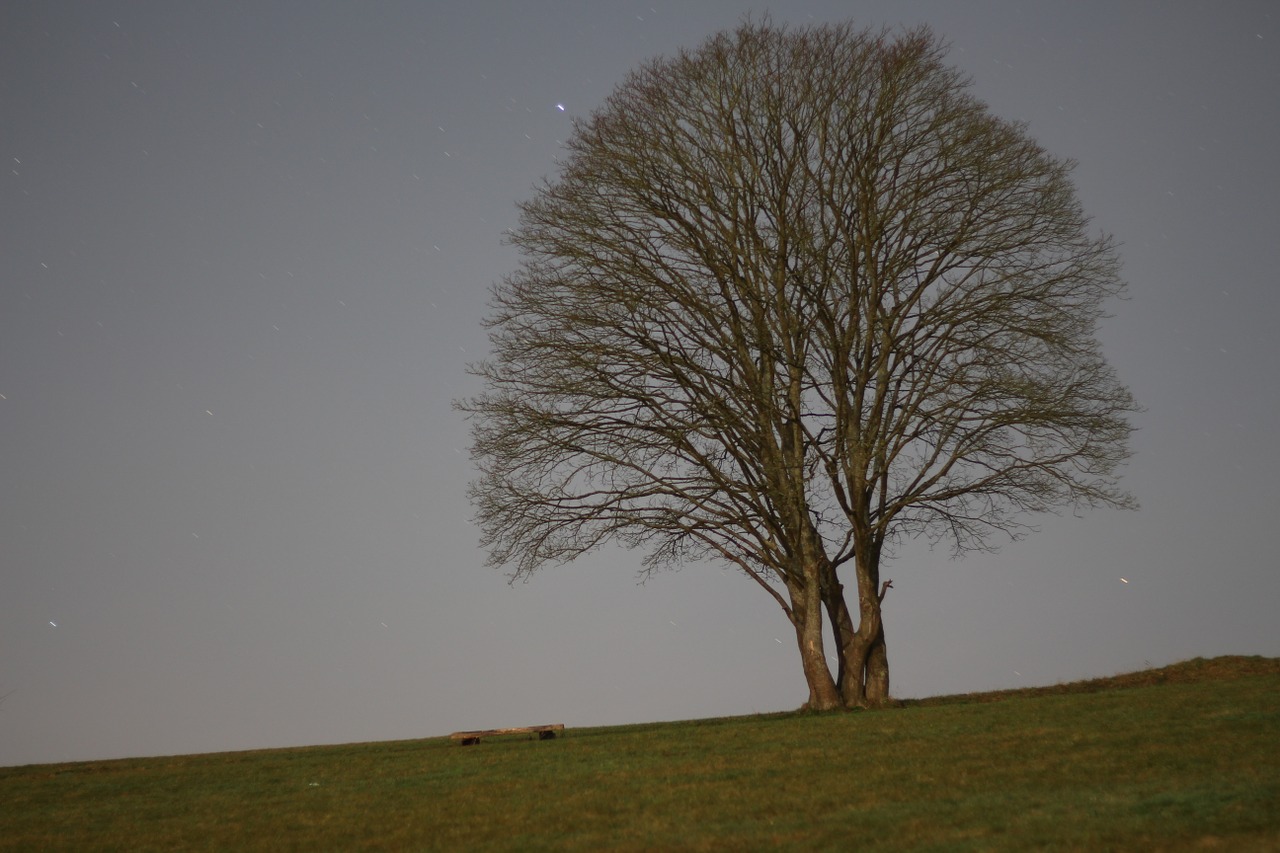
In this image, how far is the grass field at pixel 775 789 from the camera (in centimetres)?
898

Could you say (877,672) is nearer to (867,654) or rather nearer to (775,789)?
(867,654)

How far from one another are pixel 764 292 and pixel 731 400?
2.32 metres

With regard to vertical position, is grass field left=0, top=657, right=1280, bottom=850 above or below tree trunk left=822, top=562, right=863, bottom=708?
below

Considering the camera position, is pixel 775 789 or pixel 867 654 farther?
pixel 867 654

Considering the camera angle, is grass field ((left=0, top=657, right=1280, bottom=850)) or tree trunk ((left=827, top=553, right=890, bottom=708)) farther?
tree trunk ((left=827, top=553, right=890, bottom=708))

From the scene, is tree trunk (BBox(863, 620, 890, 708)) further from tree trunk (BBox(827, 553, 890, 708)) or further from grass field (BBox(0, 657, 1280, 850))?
grass field (BBox(0, 657, 1280, 850))

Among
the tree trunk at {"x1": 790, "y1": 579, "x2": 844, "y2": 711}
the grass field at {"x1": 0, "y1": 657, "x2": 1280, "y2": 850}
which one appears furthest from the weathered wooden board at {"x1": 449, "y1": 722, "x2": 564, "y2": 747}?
the tree trunk at {"x1": 790, "y1": 579, "x2": 844, "y2": 711}

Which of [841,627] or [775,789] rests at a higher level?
[841,627]

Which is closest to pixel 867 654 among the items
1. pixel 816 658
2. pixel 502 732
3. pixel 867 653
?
pixel 867 653

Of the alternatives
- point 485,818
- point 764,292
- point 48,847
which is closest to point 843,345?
point 764,292

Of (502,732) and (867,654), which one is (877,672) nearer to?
(867,654)

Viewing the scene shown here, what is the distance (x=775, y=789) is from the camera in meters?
11.8

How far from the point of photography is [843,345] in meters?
22.0

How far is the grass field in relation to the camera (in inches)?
353
